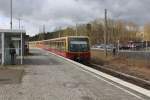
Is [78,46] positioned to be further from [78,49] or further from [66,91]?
[66,91]

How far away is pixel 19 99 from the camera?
489 inches

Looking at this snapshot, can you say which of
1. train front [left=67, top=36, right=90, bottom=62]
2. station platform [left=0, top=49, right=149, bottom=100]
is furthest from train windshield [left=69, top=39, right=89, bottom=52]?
station platform [left=0, top=49, right=149, bottom=100]

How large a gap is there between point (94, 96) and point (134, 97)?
4.38 ft

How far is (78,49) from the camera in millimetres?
42938

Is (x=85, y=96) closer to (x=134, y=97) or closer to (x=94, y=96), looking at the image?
(x=94, y=96)

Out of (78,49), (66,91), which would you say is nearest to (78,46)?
(78,49)

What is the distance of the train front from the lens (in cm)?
4288

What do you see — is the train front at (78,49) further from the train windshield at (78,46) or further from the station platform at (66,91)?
the station platform at (66,91)

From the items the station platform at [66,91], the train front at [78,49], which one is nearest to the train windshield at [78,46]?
the train front at [78,49]

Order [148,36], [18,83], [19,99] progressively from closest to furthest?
[19,99] < [18,83] < [148,36]

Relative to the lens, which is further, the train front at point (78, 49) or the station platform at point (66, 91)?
the train front at point (78, 49)

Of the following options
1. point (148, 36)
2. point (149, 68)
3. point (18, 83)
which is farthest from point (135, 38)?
point (18, 83)

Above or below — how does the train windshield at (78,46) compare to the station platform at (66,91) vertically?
above

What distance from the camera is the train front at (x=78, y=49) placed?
42875 millimetres
